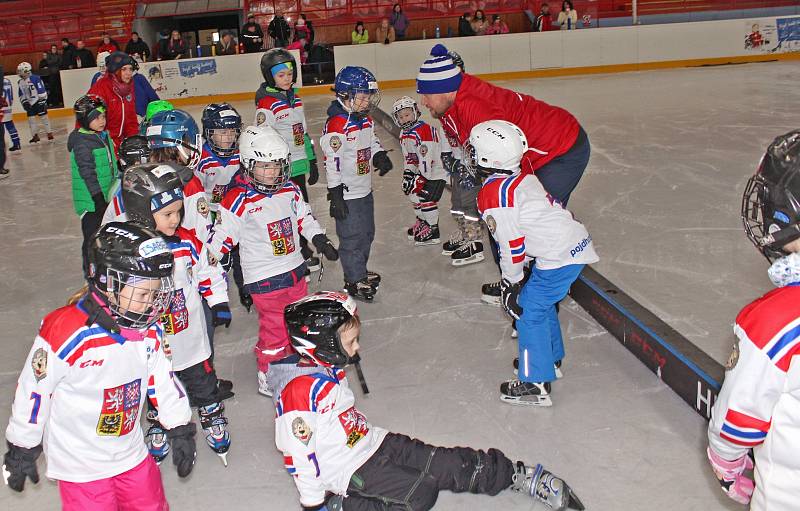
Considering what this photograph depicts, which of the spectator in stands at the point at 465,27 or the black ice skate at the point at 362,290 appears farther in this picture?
the spectator in stands at the point at 465,27

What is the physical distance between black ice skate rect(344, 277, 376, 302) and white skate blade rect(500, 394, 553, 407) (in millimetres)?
1646

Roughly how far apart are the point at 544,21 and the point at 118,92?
12754mm

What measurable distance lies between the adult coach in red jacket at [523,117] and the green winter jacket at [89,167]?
2.26 metres

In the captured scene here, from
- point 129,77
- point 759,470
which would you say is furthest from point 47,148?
point 759,470

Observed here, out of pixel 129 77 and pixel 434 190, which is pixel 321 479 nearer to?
pixel 434 190

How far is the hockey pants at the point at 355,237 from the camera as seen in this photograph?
5211mm

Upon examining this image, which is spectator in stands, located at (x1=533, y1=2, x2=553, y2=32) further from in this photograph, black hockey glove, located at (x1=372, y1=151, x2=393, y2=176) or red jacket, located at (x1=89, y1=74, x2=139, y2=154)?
black hockey glove, located at (x1=372, y1=151, x2=393, y2=176)

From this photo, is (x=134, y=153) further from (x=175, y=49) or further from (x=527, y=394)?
(x=175, y=49)

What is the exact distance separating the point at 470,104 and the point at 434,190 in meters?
1.97

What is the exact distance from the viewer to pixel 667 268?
16.9 feet

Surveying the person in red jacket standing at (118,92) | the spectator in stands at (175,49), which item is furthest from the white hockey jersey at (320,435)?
the spectator in stands at (175,49)

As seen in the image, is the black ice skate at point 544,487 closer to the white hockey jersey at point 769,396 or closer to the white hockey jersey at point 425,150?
the white hockey jersey at point 769,396

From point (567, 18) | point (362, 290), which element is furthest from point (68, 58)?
point (362, 290)

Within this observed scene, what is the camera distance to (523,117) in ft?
13.7
